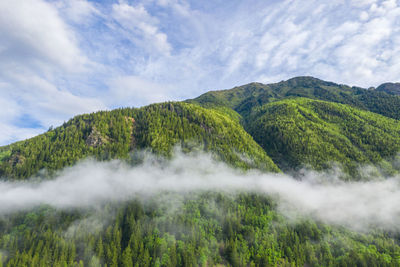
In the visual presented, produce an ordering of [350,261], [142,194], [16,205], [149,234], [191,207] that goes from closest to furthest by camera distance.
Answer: [350,261], [149,234], [16,205], [191,207], [142,194]

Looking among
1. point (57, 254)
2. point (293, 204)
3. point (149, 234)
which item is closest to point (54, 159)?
point (57, 254)

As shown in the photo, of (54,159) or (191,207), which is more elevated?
(54,159)

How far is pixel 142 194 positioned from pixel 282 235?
119 metres

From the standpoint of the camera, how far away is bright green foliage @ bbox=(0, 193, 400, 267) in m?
108

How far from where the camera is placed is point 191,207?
155 meters

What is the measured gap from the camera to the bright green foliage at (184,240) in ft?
356

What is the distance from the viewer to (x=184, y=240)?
407 feet

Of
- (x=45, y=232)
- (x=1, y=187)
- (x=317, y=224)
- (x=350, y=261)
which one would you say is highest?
(x=1, y=187)

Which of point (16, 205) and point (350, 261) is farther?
point (16, 205)

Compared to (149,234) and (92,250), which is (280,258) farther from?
(92,250)

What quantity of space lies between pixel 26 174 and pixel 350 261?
250821mm

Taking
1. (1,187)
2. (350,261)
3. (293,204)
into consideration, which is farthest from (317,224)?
(1,187)

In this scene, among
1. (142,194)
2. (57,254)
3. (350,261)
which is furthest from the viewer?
(142,194)

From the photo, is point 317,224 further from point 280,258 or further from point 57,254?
point 57,254
